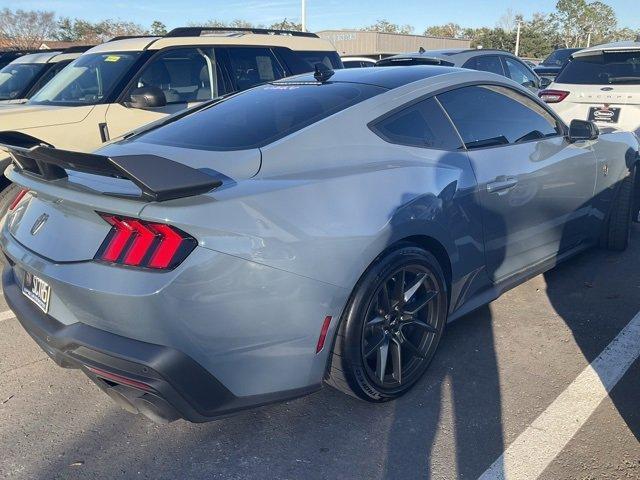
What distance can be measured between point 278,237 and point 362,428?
1088 mm

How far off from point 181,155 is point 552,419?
7.04 feet

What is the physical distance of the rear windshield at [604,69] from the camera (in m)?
6.38

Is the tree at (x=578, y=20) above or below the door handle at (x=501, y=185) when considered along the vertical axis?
above

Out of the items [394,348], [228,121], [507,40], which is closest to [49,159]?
[228,121]

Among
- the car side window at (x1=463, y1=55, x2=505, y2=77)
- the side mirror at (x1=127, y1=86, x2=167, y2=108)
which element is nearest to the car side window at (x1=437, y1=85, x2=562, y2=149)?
the side mirror at (x1=127, y1=86, x2=167, y2=108)

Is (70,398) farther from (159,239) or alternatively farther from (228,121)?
(228,121)

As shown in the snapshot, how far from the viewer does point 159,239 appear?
76.1 inches

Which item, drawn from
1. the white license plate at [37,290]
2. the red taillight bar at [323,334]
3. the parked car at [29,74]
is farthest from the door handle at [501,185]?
the parked car at [29,74]

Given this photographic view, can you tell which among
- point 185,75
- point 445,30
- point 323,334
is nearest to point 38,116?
point 185,75

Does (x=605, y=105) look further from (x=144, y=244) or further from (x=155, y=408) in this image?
(x=155, y=408)

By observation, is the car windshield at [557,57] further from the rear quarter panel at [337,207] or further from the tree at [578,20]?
the tree at [578,20]

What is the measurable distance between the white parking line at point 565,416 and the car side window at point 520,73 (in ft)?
22.5

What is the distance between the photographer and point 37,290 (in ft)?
7.63

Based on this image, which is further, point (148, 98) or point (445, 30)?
point (445, 30)
